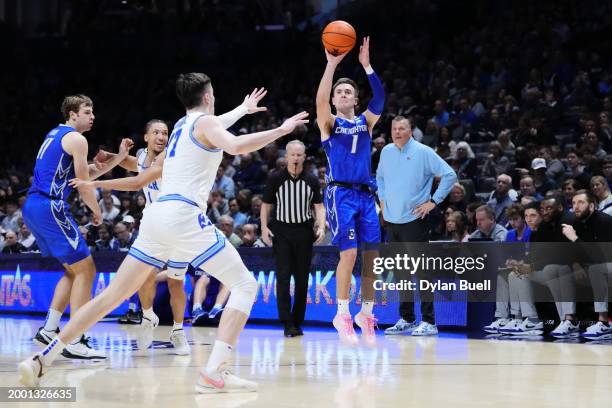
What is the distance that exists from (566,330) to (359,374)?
154 inches

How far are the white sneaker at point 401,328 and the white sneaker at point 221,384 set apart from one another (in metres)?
4.79

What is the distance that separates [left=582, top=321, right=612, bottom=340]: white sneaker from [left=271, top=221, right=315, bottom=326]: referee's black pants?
322 cm

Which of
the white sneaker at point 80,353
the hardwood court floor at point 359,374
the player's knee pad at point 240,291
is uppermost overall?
the player's knee pad at point 240,291

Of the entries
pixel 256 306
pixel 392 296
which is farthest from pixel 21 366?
pixel 256 306

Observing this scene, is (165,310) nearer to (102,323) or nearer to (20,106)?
(102,323)

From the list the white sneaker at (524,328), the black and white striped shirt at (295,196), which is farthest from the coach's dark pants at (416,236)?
the black and white striped shirt at (295,196)

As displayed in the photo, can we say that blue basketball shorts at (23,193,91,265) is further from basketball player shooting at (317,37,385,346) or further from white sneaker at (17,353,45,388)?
basketball player shooting at (317,37,385,346)

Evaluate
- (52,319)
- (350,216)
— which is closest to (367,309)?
(350,216)

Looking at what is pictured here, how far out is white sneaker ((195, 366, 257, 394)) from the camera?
569 cm

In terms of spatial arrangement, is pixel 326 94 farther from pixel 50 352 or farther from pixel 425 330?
pixel 50 352

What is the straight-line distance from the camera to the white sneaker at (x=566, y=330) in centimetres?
970

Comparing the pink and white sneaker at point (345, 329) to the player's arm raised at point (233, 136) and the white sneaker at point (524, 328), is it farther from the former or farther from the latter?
the player's arm raised at point (233, 136)

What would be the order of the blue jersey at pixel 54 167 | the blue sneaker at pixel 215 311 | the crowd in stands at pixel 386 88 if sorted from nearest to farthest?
the blue jersey at pixel 54 167, the blue sneaker at pixel 215 311, the crowd in stands at pixel 386 88

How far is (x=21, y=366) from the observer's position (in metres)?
5.72
